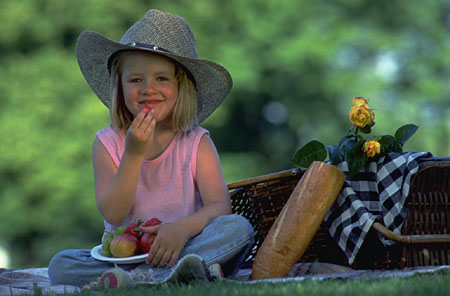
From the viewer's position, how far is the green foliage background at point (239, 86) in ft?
25.3

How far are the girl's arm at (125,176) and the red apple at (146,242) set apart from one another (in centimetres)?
23

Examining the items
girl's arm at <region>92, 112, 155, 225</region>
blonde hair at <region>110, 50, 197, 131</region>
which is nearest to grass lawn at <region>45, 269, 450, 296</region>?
girl's arm at <region>92, 112, 155, 225</region>

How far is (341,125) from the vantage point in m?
8.70

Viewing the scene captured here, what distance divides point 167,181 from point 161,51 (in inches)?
25.0

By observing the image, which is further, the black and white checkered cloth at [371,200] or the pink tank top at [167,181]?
the pink tank top at [167,181]

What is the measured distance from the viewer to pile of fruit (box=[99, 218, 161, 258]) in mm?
2643

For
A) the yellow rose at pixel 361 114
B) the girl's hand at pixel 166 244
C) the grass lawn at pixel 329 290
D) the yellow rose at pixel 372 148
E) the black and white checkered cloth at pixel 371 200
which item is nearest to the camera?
the grass lawn at pixel 329 290

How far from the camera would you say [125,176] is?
9.14ft

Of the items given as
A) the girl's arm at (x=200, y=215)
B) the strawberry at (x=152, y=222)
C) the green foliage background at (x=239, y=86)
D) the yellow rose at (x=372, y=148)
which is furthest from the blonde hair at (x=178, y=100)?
the green foliage background at (x=239, y=86)

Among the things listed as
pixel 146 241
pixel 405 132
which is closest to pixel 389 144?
pixel 405 132

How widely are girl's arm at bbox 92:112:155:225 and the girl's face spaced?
202mm

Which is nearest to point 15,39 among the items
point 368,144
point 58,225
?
point 58,225

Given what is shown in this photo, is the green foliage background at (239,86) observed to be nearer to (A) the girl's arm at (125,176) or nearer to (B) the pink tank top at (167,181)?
(B) the pink tank top at (167,181)

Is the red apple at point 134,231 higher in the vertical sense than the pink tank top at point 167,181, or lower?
lower
